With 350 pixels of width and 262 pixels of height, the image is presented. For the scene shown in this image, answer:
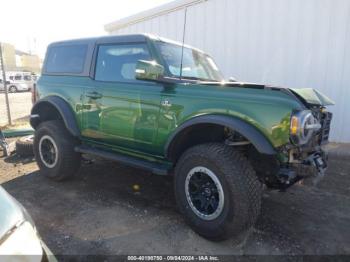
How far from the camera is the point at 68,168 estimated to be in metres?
4.39

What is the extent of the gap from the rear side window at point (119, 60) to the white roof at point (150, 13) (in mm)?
4714

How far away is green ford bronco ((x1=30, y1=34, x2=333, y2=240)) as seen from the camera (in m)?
2.77

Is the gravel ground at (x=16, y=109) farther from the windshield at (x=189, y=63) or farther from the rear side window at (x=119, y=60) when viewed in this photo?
the windshield at (x=189, y=63)

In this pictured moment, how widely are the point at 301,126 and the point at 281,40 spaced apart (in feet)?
16.5

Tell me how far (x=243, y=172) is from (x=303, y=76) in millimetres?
4975

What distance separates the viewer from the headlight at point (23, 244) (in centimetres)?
139

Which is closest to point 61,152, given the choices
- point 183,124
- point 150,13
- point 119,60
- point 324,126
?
point 119,60

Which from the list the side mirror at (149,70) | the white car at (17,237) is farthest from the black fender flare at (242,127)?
the white car at (17,237)

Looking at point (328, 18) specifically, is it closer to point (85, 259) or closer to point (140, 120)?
point (140, 120)

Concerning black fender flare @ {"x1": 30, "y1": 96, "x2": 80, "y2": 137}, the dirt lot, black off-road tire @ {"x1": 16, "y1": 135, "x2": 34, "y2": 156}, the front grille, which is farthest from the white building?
black off-road tire @ {"x1": 16, "y1": 135, "x2": 34, "y2": 156}

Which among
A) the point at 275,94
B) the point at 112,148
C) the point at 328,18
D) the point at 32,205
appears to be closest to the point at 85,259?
the point at 32,205

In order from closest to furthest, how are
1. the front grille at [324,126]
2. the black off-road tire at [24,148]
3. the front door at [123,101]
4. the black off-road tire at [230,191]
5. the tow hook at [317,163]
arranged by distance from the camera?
the black off-road tire at [230,191]
the tow hook at [317,163]
the front grille at [324,126]
the front door at [123,101]
the black off-road tire at [24,148]

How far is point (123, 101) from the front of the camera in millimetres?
3709

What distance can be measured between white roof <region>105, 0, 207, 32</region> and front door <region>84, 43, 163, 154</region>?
471 centimetres
